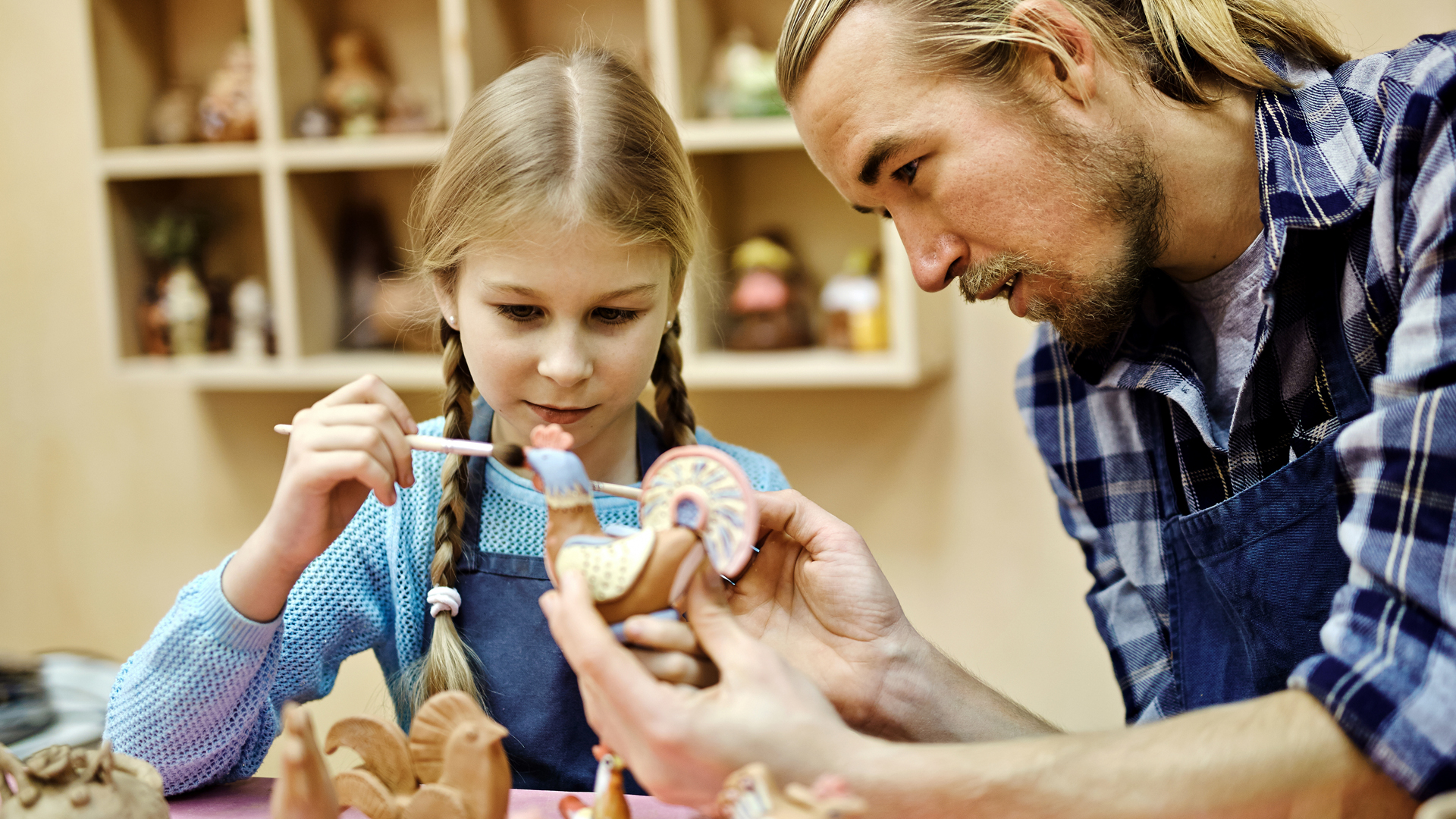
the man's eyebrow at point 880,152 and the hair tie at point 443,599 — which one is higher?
the man's eyebrow at point 880,152

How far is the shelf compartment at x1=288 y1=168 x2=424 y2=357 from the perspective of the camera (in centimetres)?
204

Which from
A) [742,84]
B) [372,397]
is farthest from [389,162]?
[372,397]

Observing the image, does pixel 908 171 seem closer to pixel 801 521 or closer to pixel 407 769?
pixel 801 521

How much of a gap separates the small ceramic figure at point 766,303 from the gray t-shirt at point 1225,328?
0.83 m

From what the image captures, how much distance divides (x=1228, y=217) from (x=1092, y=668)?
1171mm

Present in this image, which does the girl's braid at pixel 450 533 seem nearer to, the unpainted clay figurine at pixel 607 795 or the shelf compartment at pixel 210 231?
the unpainted clay figurine at pixel 607 795

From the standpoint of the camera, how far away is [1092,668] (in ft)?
6.72

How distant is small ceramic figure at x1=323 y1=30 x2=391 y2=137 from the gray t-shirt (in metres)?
1.56

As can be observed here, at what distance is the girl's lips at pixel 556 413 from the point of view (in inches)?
39.9

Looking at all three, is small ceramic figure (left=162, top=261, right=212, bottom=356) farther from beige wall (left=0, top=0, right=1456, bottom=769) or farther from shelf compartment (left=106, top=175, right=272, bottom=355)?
beige wall (left=0, top=0, right=1456, bottom=769)

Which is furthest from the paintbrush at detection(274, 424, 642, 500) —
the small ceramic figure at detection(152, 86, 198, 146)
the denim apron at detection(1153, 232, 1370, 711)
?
the small ceramic figure at detection(152, 86, 198, 146)

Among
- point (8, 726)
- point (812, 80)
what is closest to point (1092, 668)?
point (812, 80)

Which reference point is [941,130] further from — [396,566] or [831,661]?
[396,566]

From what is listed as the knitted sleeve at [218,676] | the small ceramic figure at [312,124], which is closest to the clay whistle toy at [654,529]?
the knitted sleeve at [218,676]
